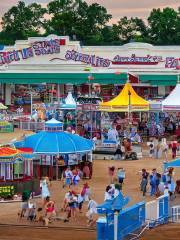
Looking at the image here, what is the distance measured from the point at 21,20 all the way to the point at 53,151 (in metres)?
105

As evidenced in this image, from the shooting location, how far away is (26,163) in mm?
31344

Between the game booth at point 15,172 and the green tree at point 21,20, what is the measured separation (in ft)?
331

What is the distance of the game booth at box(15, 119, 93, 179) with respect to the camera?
33.5 metres

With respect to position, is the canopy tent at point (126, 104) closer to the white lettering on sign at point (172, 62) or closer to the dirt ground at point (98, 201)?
the dirt ground at point (98, 201)

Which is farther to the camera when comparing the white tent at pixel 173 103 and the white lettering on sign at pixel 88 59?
the white lettering on sign at pixel 88 59

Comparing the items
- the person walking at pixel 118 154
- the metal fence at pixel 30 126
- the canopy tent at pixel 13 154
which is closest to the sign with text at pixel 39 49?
the metal fence at pixel 30 126

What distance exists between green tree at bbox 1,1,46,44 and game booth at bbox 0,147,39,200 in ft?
331

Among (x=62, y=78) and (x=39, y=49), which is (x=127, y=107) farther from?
(x=39, y=49)

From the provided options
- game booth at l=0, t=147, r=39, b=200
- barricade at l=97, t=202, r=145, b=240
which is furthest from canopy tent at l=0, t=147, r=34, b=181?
barricade at l=97, t=202, r=145, b=240

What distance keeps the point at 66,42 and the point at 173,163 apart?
38.2m

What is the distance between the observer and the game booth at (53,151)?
33.5 metres

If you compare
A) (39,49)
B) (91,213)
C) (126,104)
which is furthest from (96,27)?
(91,213)

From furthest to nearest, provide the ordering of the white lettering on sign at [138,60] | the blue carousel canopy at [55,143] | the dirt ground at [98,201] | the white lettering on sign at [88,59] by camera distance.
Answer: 1. the white lettering on sign at [88,59]
2. the white lettering on sign at [138,60]
3. the blue carousel canopy at [55,143]
4. the dirt ground at [98,201]

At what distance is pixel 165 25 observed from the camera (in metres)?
121
